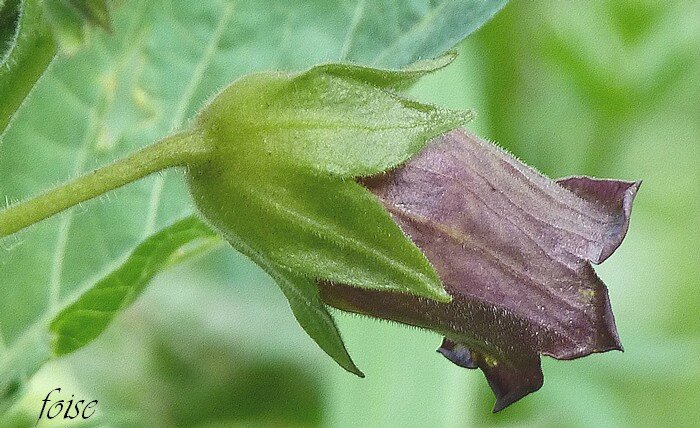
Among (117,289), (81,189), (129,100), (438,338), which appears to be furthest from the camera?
(438,338)

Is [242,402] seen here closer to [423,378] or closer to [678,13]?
[423,378]

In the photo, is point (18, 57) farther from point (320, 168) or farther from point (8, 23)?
point (320, 168)

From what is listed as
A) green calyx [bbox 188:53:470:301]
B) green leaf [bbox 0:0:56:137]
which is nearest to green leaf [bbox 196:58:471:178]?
green calyx [bbox 188:53:470:301]

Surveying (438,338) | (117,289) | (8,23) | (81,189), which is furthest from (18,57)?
(438,338)

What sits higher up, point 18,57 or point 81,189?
point 18,57

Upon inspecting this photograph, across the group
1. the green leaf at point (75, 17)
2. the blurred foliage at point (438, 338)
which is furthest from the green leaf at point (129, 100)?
the blurred foliage at point (438, 338)

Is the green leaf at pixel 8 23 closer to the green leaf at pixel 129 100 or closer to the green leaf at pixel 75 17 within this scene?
the green leaf at pixel 75 17

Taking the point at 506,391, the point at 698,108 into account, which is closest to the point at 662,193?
the point at 698,108
